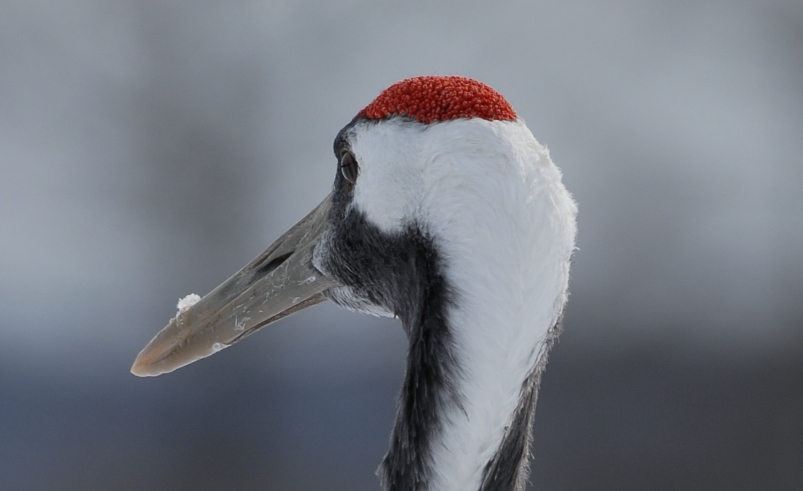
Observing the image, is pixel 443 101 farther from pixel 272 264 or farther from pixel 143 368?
pixel 143 368

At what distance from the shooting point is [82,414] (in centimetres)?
321

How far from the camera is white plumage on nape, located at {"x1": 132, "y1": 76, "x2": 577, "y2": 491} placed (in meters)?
0.89

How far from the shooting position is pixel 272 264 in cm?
120

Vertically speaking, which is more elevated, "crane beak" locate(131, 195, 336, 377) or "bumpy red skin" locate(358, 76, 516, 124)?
"bumpy red skin" locate(358, 76, 516, 124)

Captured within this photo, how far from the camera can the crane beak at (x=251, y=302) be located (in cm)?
116

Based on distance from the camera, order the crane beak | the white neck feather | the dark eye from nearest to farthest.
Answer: the white neck feather < the dark eye < the crane beak

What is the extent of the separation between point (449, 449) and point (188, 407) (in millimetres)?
2514

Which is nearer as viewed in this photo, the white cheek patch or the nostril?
the white cheek patch

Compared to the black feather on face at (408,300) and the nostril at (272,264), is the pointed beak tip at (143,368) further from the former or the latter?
the black feather on face at (408,300)

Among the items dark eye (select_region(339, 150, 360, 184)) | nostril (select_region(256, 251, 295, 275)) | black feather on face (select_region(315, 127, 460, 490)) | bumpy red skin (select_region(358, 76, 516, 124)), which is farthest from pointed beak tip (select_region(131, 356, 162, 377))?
bumpy red skin (select_region(358, 76, 516, 124))

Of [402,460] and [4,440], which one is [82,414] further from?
[402,460]

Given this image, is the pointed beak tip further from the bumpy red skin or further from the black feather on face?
the bumpy red skin

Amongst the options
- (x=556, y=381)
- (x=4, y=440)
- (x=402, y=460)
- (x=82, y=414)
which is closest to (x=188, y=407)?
(x=82, y=414)

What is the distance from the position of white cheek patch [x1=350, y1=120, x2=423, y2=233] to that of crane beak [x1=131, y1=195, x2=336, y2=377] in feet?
0.45
